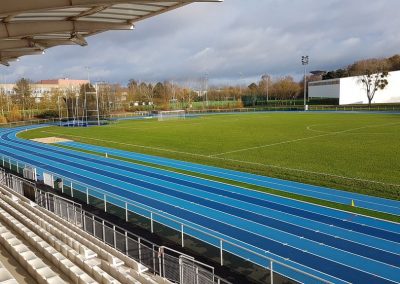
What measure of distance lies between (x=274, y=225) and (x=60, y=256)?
716cm

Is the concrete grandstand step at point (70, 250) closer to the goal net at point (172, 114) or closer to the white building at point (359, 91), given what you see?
the goal net at point (172, 114)

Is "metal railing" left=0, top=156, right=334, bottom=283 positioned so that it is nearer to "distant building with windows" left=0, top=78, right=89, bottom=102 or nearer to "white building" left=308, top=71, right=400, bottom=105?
"distant building with windows" left=0, top=78, right=89, bottom=102

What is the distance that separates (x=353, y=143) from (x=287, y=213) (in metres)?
17.4

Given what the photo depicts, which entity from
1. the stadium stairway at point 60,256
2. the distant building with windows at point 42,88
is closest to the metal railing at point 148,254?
the stadium stairway at point 60,256

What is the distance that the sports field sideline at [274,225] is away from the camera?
932cm

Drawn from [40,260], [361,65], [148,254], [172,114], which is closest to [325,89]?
[361,65]

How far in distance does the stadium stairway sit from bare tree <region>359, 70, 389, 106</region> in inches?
3012

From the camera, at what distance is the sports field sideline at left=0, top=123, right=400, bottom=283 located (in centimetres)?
932

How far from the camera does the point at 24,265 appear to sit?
694cm

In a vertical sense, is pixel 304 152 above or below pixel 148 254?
below

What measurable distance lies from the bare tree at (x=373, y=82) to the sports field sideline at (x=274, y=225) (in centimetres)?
6699

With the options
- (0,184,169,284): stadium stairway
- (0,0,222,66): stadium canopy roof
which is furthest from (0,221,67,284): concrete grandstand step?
(0,0,222,66): stadium canopy roof

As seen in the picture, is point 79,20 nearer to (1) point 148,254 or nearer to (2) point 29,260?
(1) point 148,254

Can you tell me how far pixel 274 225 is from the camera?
1208 cm
